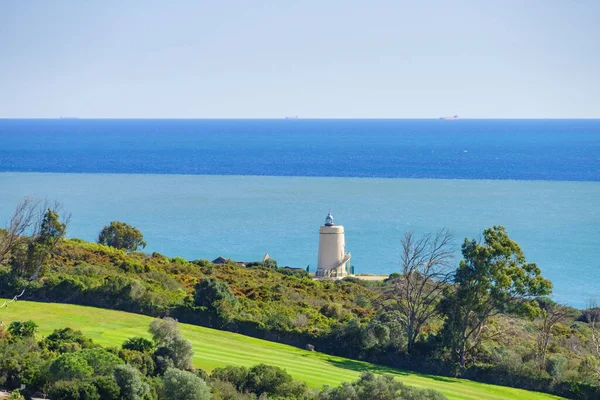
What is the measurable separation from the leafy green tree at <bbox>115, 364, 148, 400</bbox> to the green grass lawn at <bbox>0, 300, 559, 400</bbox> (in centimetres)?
395

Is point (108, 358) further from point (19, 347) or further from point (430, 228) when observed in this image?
point (430, 228)

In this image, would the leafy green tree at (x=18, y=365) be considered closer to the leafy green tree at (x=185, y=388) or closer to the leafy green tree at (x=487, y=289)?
the leafy green tree at (x=185, y=388)

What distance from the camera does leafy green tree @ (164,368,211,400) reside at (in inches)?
660

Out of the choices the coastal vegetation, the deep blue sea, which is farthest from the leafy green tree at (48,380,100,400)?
the deep blue sea

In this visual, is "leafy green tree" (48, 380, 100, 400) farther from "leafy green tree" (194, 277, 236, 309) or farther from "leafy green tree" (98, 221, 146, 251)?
"leafy green tree" (98, 221, 146, 251)

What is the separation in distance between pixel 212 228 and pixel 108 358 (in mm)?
56554

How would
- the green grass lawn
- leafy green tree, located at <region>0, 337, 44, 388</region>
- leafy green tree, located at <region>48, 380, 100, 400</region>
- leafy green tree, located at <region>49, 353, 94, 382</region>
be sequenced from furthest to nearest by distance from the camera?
the green grass lawn, leafy green tree, located at <region>0, 337, 44, 388</region>, leafy green tree, located at <region>49, 353, 94, 382</region>, leafy green tree, located at <region>48, 380, 100, 400</region>

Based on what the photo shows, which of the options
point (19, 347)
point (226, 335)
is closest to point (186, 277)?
point (226, 335)

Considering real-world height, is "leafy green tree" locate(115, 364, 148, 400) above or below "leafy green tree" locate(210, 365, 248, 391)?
below

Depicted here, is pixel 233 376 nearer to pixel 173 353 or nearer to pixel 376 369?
pixel 173 353

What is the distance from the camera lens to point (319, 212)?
281 feet

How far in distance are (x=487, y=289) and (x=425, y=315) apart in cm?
243

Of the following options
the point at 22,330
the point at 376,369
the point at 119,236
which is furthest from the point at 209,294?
the point at 119,236

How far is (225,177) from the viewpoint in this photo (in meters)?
124
